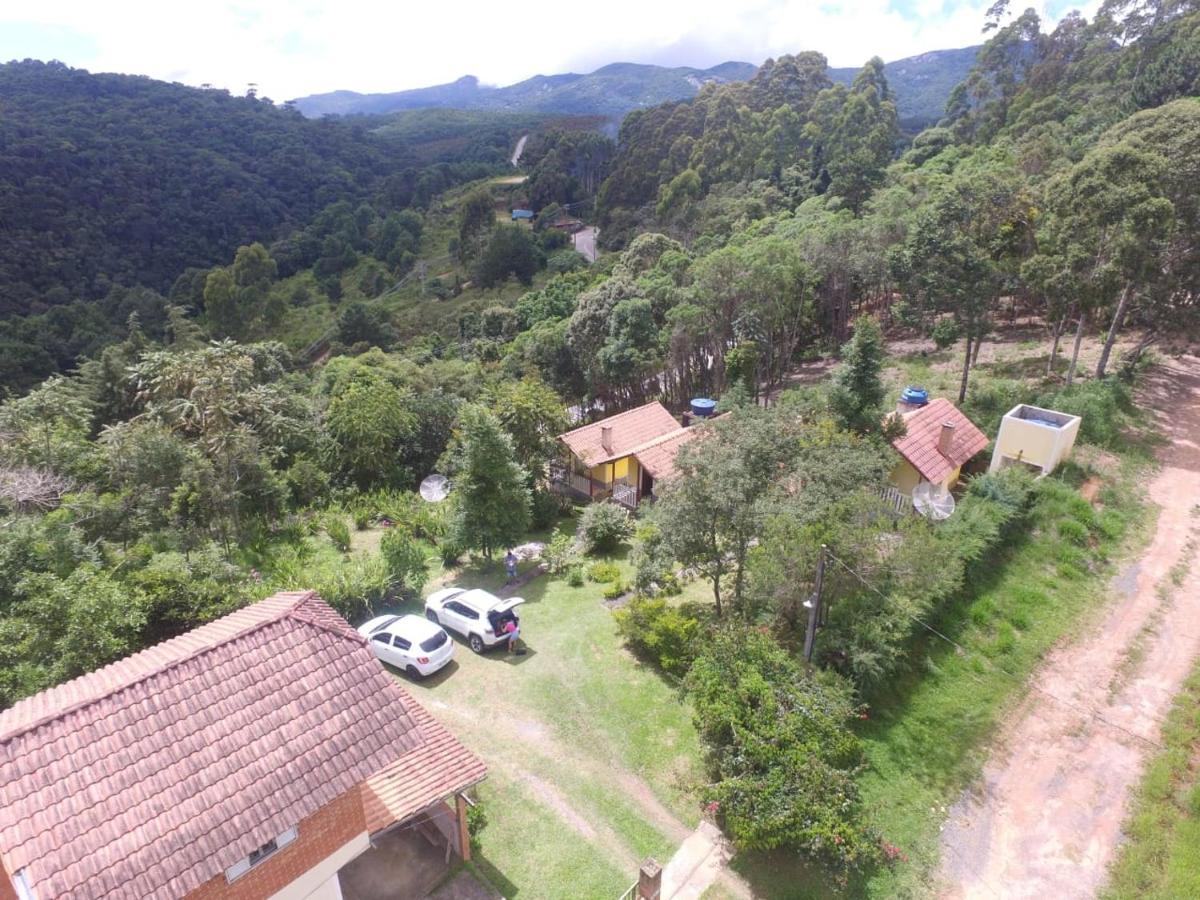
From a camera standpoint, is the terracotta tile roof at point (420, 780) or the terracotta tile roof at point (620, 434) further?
the terracotta tile roof at point (620, 434)

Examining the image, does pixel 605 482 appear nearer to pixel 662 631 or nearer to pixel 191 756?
pixel 662 631

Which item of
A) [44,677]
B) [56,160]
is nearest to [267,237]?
[56,160]

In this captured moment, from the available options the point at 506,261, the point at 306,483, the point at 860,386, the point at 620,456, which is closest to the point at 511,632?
the point at 620,456

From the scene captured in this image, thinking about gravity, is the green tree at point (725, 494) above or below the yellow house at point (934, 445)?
above

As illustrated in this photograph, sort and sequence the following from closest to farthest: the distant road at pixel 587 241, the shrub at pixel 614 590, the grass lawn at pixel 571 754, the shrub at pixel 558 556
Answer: the grass lawn at pixel 571 754
the shrub at pixel 614 590
the shrub at pixel 558 556
the distant road at pixel 587 241

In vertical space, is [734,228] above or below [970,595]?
above

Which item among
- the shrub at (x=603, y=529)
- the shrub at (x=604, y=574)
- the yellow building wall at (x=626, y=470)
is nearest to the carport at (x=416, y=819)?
the shrub at (x=604, y=574)

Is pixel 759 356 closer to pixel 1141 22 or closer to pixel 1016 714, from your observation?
pixel 1016 714

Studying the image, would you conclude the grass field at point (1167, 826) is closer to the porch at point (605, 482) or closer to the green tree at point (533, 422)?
the porch at point (605, 482)
